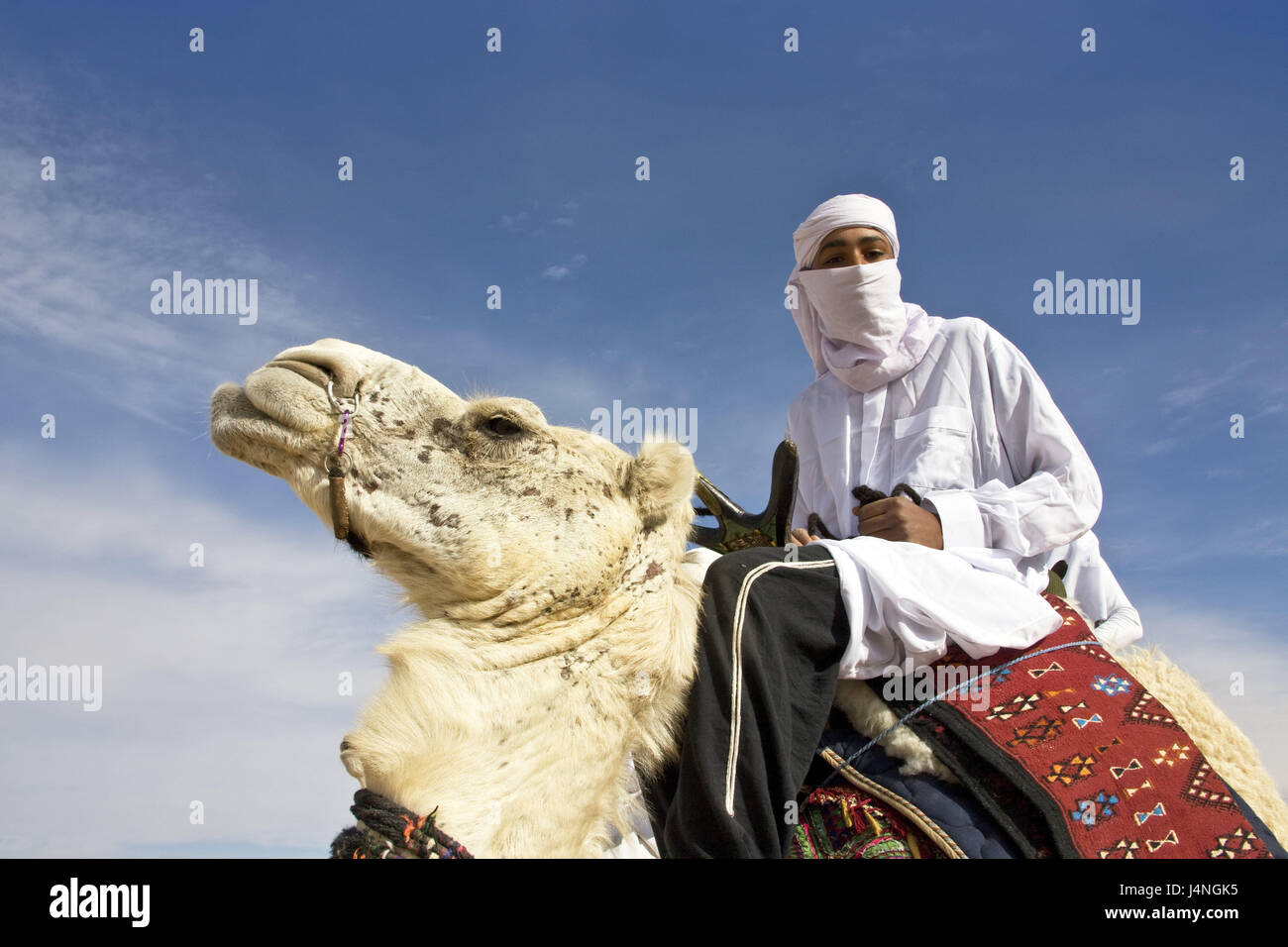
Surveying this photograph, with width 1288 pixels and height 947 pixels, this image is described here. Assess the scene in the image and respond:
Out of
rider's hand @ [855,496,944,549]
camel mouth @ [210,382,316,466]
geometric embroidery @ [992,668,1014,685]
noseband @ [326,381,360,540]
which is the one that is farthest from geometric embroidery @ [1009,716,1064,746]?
camel mouth @ [210,382,316,466]

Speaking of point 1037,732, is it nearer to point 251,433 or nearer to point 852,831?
point 852,831

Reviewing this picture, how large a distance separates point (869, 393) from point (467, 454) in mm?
1913

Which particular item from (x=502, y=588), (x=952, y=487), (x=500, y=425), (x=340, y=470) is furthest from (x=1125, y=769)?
(x=340, y=470)

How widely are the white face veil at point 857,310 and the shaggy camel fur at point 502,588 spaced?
4.99ft

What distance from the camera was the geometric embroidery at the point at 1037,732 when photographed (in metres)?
2.43

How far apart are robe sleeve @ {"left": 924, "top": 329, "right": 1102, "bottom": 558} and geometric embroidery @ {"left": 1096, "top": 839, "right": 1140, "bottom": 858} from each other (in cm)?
93

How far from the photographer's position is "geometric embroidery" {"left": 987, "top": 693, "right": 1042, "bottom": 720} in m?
2.48

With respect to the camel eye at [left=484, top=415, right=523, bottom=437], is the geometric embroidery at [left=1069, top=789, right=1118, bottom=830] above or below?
below

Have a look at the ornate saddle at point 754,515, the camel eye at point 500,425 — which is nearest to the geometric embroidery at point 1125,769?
the ornate saddle at point 754,515

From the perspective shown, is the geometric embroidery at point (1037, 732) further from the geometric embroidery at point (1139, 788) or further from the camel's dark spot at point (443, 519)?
the camel's dark spot at point (443, 519)

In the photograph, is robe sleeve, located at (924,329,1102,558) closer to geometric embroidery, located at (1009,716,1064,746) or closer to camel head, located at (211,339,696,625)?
geometric embroidery, located at (1009,716,1064,746)

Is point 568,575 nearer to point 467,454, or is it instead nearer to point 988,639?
point 467,454

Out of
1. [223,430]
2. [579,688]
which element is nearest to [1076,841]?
[579,688]

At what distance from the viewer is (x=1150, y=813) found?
237 centimetres
